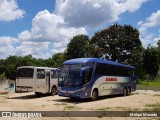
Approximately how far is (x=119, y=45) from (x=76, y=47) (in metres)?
14.5

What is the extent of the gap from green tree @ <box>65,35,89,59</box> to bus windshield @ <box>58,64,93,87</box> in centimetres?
5111

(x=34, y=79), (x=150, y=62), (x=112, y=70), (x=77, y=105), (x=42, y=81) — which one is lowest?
(x=77, y=105)

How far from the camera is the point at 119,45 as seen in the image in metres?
66.8

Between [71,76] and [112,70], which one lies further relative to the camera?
[112,70]

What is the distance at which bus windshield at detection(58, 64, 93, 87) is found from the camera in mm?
24344

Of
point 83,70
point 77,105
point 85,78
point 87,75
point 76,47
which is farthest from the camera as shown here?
point 76,47

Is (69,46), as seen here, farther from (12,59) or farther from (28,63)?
(12,59)

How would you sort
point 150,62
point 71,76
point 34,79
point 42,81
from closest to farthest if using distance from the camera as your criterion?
point 71,76 < point 34,79 < point 42,81 < point 150,62

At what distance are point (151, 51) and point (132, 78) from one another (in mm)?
43180

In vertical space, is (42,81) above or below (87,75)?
below

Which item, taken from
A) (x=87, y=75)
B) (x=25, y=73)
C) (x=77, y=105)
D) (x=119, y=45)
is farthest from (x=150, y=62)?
(x=77, y=105)

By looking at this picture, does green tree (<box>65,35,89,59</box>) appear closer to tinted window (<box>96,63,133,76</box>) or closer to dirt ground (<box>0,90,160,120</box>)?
tinted window (<box>96,63,133,76</box>)

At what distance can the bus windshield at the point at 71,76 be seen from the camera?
79.9 feet

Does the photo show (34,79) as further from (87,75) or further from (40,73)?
(87,75)
